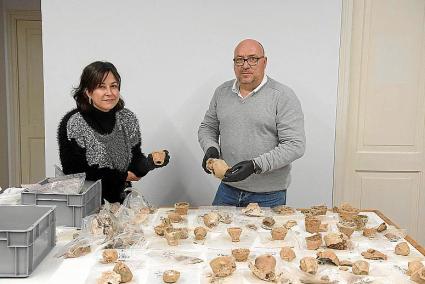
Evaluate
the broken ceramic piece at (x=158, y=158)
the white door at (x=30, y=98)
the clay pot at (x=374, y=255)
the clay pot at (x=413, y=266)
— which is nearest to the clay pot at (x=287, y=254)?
the clay pot at (x=374, y=255)

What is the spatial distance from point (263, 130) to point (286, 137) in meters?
0.15

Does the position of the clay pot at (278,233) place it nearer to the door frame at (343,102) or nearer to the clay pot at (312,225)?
the clay pot at (312,225)

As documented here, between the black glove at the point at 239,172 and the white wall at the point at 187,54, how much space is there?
116cm

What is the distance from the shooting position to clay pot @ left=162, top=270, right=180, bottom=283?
4.78 ft

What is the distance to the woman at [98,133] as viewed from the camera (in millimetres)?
2268

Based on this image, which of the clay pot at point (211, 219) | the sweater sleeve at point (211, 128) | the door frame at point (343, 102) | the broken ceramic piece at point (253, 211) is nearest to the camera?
the clay pot at point (211, 219)

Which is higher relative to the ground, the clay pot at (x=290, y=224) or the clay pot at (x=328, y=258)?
the clay pot at (x=290, y=224)

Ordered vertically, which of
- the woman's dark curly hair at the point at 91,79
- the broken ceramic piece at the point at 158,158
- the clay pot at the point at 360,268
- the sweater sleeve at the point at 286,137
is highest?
the woman's dark curly hair at the point at 91,79

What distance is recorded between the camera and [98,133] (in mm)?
2316

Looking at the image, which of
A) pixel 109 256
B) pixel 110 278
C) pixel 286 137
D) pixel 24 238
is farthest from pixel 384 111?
pixel 24 238

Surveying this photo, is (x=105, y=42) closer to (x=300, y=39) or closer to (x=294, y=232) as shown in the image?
(x=300, y=39)

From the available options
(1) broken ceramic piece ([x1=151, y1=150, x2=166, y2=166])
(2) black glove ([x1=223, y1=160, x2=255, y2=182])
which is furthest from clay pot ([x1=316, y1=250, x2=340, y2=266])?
(1) broken ceramic piece ([x1=151, y1=150, x2=166, y2=166])

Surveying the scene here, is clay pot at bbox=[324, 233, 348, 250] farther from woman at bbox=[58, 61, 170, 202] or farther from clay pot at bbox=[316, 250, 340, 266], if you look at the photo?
woman at bbox=[58, 61, 170, 202]

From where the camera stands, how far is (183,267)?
1.59 metres
